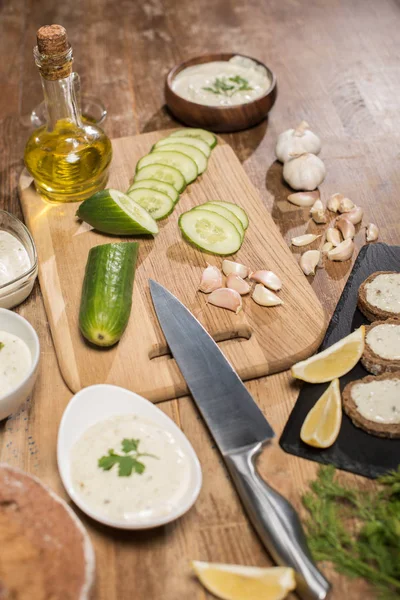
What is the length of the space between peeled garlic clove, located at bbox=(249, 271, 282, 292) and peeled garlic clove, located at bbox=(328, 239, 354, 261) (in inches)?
12.6

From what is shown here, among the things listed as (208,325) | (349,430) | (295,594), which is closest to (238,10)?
(208,325)

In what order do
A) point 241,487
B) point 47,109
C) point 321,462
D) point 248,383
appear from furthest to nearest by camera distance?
point 47,109, point 248,383, point 321,462, point 241,487

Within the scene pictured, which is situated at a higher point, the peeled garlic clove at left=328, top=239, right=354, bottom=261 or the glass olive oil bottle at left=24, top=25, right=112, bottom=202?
the glass olive oil bottle at left=24, top=25, right=112, bottom=202

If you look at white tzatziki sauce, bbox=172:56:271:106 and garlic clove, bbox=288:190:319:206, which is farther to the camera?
white tzatziki sauce, bbox=172:56:271:106

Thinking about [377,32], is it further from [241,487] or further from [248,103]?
[241,487]

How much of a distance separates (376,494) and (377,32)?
347 cm

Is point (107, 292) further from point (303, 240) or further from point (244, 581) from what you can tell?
point (244, 581)

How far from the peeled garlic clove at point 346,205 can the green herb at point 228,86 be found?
1.00 m

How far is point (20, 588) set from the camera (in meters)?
1.48

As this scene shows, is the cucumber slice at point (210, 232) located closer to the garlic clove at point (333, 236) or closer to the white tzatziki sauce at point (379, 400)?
the garlic clove at point (333, 236)

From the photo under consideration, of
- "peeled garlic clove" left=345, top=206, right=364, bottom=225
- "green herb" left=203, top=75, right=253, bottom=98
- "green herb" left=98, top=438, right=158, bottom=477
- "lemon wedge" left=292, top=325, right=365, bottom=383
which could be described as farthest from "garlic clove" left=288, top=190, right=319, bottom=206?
"green herb" left=98, top=438, right=158, bottom=477

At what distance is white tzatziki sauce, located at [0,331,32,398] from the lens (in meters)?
1.99

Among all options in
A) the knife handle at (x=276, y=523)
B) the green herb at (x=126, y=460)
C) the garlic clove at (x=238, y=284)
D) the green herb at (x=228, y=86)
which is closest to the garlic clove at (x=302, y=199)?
the garlic clove at (x=238, y=284)

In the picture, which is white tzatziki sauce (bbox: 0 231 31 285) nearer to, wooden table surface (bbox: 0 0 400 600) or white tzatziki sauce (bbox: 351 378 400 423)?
wooden table surface (bbox: 0 0 400 600)
